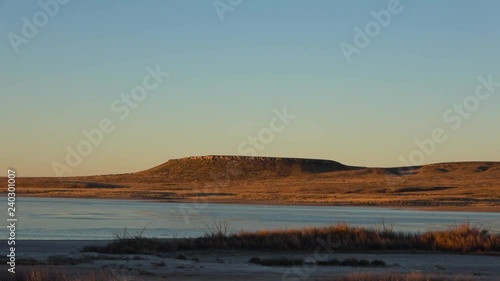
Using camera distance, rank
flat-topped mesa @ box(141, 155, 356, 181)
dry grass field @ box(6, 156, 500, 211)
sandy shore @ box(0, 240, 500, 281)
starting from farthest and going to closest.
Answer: flat-topped mesa @ box(141, 155, 356, 181), dry grass field @ box(6, 156, 500, 211), sandy shore @ box(0, 240, 500, 281)

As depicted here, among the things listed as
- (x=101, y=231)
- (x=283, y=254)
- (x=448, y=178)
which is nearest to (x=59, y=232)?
(x=101, y=231)

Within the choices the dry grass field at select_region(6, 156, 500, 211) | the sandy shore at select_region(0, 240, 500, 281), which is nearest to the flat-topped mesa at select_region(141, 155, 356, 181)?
the dry grass field at select_region(6, 156, 500, 211)

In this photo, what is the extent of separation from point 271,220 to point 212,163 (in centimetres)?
9797

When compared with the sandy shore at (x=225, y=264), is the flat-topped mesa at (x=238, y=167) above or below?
above

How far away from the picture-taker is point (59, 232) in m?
34.1

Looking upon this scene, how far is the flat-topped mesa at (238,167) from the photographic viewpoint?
136m

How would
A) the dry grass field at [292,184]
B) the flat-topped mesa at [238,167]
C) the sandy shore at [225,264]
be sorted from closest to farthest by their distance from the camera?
the sandy shore at [225,264], the dry grass field at [292,184], the flat-topped mesa at [238,167]

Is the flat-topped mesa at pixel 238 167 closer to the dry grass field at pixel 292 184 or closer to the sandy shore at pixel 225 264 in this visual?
the dry grass field at pixel 292 184

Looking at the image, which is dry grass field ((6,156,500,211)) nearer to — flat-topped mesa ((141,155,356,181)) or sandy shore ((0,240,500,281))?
flat-topped mesa ((141,155,356,181))

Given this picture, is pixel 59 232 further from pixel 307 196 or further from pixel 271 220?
pixel 307 196

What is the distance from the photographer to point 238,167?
13838 cm

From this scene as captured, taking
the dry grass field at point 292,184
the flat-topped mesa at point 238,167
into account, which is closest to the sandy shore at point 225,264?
the dry grass field at point 292,184

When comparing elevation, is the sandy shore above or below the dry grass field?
below

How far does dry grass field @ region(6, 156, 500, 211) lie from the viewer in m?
75.8
